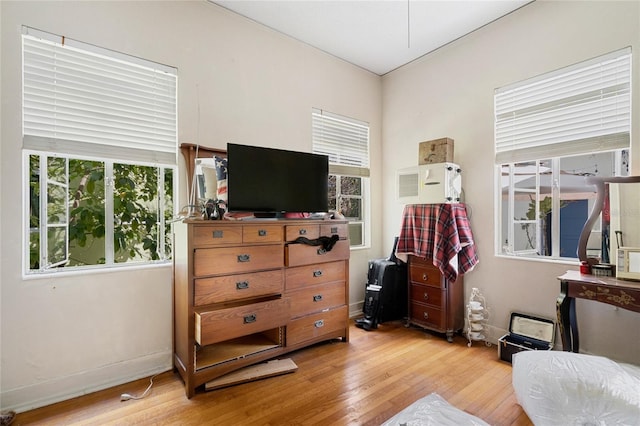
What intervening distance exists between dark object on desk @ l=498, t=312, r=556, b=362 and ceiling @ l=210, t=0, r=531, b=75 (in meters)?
2.66

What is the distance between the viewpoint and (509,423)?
1.72 meters

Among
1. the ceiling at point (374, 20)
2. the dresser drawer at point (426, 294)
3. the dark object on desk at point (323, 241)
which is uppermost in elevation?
the ceiling at point (374, 20)

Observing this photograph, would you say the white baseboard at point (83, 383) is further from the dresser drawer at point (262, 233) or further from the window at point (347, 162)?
the window at point (347, 162)

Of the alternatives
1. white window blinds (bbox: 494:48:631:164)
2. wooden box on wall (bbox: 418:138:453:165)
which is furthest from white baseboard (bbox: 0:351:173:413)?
white window blinds (bbox: 494:48:631:164)

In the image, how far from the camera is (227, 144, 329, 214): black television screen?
7.63ft

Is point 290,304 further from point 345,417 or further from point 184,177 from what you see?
point 184,177

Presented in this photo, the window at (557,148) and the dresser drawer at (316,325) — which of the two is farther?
the dresser drawer at (316,325)

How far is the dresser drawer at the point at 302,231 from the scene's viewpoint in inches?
98.3

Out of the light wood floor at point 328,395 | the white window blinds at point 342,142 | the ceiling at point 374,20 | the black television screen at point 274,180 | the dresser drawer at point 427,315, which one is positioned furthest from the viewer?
the white window blinds at point 342,142

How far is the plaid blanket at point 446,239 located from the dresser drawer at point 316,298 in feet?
2.95

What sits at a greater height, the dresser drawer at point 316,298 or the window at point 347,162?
the window at point 347,162

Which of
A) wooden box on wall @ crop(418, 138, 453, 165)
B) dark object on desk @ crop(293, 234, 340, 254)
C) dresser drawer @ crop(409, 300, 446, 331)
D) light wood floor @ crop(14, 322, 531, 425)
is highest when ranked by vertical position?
wooden box on wall @ crop(418, 138, 453, 165)

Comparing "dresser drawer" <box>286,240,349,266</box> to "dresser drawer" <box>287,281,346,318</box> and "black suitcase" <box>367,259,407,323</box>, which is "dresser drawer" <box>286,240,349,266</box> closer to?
"dresser drawer" <box>287,281,346,318</box>

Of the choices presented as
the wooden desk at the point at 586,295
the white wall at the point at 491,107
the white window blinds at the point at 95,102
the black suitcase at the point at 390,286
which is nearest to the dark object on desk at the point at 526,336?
the white wall at the point at 491,107
